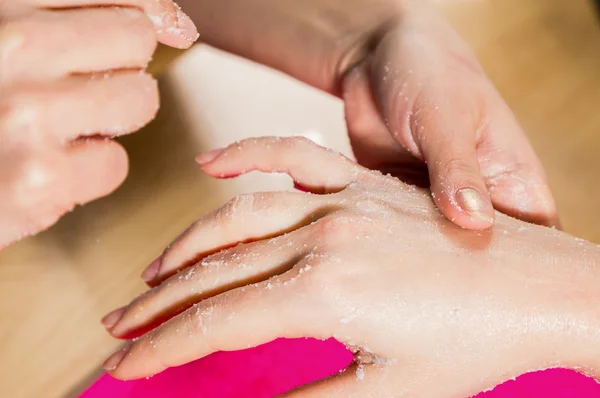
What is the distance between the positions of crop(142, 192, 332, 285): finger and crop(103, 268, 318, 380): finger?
6cm

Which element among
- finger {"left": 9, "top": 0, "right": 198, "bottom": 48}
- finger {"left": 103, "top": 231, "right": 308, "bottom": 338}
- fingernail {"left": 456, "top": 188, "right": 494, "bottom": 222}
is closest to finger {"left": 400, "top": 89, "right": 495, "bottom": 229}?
fingernail {"left": 456, "top": 188, "right": 494, "bottom": 222}

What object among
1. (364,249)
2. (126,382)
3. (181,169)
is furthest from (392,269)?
(181,169)

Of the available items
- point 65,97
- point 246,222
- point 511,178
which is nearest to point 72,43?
point 65,97

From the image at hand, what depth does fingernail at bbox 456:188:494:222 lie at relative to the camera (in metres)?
0.45

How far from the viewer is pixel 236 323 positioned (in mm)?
441

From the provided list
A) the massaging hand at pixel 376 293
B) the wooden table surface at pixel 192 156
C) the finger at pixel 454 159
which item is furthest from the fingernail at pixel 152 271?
the finger at pixel 454 159

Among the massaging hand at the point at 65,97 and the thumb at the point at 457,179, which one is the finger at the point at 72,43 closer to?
the massaging hand at the point at 65,97

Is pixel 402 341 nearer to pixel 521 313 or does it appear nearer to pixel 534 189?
pixel 521 313

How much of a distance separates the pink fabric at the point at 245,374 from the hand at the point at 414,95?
0.20 m

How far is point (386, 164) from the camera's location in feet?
2.16

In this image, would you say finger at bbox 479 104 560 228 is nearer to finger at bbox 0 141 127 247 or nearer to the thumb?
the thumb

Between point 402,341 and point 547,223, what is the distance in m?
0.26

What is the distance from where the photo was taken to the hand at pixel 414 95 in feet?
1.67

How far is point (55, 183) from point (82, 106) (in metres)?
0.05
